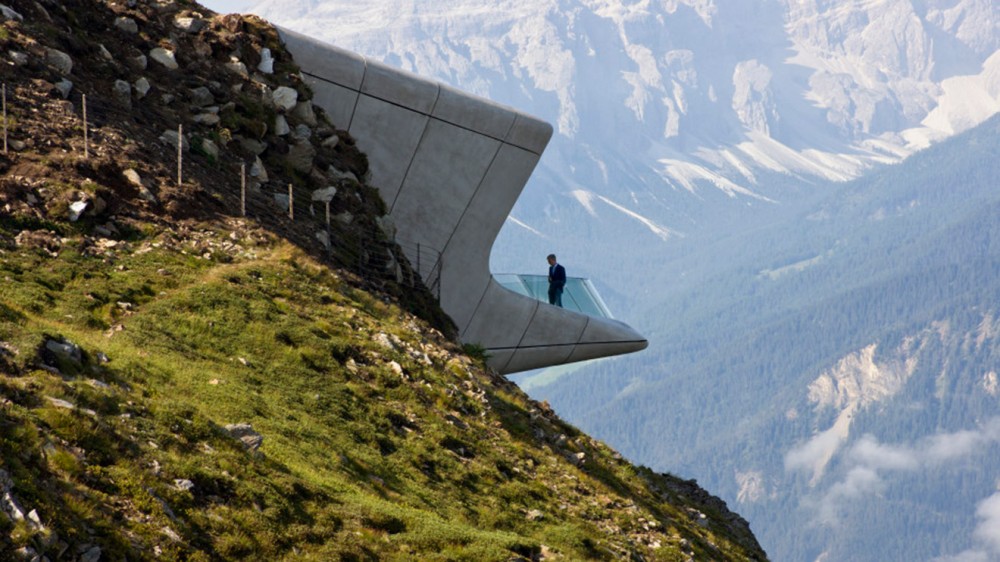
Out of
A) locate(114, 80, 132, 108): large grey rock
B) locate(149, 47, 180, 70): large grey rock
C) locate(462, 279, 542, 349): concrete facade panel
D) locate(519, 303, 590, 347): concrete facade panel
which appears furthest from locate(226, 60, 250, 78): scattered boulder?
locate(519, 303, 590, 347): concrete facade panel

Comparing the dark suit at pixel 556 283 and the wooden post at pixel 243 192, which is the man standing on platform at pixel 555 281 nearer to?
the dark suit at pixel 556 283

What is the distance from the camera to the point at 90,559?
14344 millimetres

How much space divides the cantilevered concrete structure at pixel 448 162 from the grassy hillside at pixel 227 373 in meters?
2.01

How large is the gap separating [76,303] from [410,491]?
620cm

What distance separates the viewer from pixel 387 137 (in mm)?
38281

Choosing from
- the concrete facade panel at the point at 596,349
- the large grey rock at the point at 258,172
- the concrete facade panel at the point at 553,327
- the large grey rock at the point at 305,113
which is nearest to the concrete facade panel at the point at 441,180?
the large grey rock at the point at 305,113

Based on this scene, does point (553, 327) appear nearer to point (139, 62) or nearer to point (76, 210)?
point (139, 62)

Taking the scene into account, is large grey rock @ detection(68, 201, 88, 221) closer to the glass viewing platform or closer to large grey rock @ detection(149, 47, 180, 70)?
large grey rock @ detection(149, 47, 180, 70)

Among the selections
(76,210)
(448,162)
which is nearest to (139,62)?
(76,210)

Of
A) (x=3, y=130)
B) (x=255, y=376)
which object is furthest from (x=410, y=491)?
(x=3, y=130)

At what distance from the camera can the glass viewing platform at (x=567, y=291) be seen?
43031 mm

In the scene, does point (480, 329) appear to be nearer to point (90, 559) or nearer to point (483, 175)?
point (483, 175)

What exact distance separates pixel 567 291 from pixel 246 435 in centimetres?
2588

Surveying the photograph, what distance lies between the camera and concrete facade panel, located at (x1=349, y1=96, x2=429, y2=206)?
3784 centimetres
